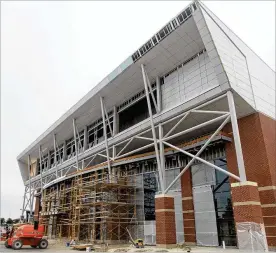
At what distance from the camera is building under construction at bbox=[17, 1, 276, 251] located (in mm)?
18734

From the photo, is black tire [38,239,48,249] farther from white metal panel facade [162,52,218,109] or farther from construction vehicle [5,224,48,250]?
white metal panel facade [162,52,218,109]

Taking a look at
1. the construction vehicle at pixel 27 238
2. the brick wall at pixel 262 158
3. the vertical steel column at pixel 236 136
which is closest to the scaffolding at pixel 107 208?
the construction vehicle at pixel 27 238

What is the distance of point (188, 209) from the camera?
23109 millimetres

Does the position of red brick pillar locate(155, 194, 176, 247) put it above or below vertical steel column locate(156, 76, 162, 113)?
below

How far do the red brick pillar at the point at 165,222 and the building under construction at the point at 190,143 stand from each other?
0.22ft

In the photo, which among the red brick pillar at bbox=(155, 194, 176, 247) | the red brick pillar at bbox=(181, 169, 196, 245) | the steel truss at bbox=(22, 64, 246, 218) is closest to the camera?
the steel truss at bbox=(22, 64, 246, 218)

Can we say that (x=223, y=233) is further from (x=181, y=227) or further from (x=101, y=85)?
(x=101, y=85)

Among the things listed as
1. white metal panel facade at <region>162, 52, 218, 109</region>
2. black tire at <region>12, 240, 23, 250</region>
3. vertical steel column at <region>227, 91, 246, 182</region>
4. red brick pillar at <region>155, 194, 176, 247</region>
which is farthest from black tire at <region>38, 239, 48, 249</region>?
vertical steel column at <region>227, 91, 246, 182</region>

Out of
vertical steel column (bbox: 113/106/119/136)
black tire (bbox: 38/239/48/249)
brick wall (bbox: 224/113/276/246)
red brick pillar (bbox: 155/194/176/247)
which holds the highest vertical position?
vertical steel column (bbox: 113/106/119/136)

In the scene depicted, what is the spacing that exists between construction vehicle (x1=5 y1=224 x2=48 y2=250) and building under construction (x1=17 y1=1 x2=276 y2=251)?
3791 millimetres

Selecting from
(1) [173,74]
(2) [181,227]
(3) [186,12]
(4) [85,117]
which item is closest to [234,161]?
(2) [181,227]

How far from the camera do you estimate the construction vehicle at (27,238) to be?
2297cm

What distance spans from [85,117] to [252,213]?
22263mm

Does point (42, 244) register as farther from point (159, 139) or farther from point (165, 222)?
point (159, 139)
